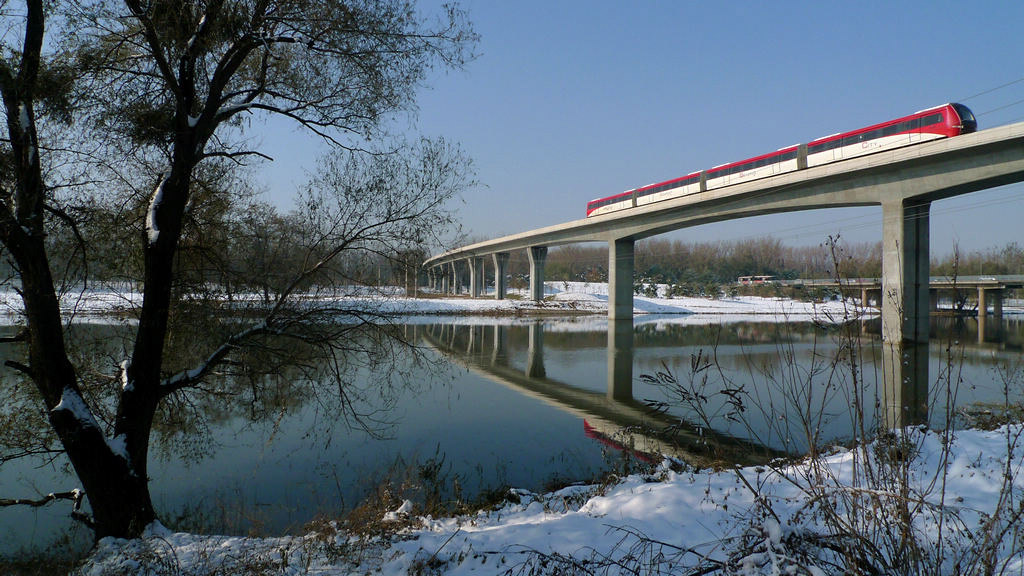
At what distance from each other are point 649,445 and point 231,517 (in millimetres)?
6535

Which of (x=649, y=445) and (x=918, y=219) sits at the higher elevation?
(x=918, y=219)

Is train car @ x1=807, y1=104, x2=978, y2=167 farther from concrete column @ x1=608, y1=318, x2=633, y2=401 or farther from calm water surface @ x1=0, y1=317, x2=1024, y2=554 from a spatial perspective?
concrete column @ x1=608, y1=318, x2=633, y2=401

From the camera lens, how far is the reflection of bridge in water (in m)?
8.75

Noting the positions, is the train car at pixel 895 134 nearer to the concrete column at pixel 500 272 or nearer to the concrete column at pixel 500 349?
the concrete column at pixel 500 349

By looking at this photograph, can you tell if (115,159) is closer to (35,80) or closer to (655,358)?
(35,80)

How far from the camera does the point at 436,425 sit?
11.1m

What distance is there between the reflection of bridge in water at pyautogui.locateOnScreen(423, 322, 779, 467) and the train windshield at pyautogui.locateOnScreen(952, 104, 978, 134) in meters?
16.5

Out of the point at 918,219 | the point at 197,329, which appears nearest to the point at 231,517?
the point at 197,329

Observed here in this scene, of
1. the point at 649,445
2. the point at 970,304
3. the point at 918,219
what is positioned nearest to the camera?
the point at 649,445

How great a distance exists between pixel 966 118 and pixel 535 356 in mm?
20047

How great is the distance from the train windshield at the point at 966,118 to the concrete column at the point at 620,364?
16260 mm

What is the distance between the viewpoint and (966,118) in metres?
22.1

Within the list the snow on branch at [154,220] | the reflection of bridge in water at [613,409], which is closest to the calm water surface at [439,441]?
the reflection of bridge in water at [613,409]

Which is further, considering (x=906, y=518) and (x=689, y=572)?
(x=689, y=572)
